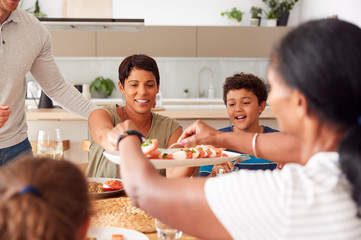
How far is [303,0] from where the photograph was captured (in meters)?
6.37

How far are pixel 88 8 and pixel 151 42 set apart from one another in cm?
102

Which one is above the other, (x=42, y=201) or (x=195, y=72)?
(x=195, y=72)

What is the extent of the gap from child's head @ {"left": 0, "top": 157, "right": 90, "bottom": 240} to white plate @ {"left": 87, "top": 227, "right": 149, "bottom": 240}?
0.43 m

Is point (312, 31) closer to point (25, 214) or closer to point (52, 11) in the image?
point (25, 214)

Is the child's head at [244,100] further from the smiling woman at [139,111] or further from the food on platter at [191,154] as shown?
the food on platter at [191,154]

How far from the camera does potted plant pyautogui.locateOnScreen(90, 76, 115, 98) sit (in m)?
6.06

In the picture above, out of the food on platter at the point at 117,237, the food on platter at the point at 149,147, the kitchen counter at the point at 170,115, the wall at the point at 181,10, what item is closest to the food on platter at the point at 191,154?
the food on platter at the point at 149,147

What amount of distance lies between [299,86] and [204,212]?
1.00ft

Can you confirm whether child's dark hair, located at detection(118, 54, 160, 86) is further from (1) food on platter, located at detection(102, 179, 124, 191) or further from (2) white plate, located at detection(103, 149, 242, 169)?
(2) white plate, located at detection(103, 149, 242, 169)

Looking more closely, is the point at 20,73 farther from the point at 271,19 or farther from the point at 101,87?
the point at 271,19

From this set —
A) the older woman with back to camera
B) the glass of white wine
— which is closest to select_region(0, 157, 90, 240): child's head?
the older woman with back to camera

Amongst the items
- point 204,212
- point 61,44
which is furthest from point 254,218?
point 61,44

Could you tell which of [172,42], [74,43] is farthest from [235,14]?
[74,43]

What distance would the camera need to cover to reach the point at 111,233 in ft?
3.88
